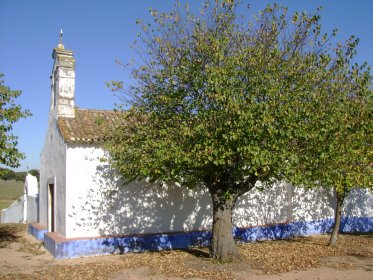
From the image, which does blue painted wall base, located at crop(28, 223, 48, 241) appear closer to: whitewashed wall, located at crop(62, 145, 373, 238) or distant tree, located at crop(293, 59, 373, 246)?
whitewashed wall, located at crop(62, 145, 373, 238)

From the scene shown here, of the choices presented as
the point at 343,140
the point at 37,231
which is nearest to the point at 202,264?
the point at 343,140

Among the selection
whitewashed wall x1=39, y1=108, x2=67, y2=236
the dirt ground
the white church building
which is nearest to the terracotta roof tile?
the white church building

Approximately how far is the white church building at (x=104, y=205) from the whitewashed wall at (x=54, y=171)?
32 mm

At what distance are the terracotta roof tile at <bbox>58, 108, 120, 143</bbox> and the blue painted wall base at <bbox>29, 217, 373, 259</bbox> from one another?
9.93ft

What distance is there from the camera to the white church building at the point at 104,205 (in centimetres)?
1235

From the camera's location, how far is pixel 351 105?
1052 cm

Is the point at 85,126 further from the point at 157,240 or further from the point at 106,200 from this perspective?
the point at 157,240

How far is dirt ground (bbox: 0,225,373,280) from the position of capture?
963 cm

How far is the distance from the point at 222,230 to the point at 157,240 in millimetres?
2909

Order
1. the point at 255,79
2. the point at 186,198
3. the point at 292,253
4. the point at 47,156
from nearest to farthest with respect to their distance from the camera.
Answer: the point at 255,79
the point at 292,253
the point at 186,198
the point at 47,156

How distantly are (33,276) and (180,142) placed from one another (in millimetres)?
4748

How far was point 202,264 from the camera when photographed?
10539mm

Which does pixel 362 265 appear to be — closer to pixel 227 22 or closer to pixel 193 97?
pixel 193 97

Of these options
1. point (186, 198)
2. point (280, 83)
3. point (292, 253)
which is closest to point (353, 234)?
point (292, 253)
